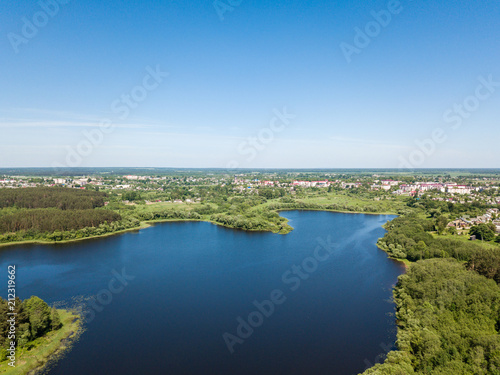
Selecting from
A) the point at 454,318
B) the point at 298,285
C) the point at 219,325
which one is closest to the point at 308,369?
the point at 219,325

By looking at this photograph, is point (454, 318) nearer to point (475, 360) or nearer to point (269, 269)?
point (475, 360)

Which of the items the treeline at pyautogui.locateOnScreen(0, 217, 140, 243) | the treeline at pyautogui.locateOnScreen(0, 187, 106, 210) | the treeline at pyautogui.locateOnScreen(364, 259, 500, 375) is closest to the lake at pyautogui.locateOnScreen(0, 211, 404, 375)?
the treeline at pyautogui.locateOnScreen(364, 259, 500, 375)

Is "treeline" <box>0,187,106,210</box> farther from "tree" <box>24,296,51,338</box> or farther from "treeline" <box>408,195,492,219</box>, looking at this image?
"treeline" <box>408,195,492,219</box>

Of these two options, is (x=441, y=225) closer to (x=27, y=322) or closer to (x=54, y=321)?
(x=54, y=321)

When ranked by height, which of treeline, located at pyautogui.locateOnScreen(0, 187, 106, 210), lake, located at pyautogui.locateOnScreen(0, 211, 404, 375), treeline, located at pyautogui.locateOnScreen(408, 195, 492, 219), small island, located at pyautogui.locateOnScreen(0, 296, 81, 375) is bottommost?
lake, located at pyautogui.locateOnScreen(0, 211, 404, 375)

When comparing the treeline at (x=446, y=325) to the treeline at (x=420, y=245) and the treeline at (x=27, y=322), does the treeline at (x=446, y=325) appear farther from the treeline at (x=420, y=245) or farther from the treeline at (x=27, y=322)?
the treeline at (x=27, y=322)

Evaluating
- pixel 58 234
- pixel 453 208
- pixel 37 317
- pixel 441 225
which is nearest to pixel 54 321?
pixel 37 317
